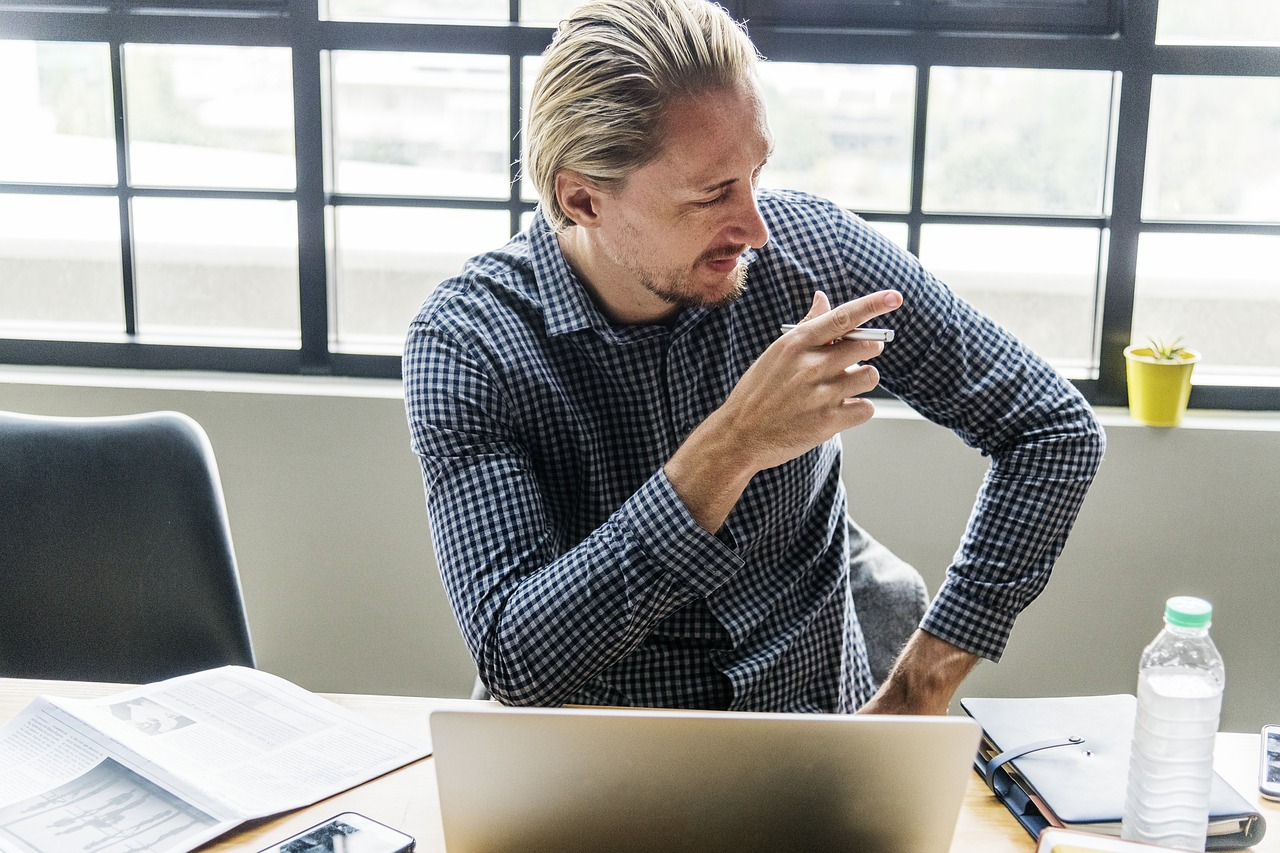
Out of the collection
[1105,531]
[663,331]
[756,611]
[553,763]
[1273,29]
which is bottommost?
[1105,531]

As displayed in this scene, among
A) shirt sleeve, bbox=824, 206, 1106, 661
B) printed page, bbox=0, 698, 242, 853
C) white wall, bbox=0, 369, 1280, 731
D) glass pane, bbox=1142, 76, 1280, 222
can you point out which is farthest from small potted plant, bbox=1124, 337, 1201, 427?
printed page, bbox=0, 698, 242, 853

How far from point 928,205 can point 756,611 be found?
3.98 feet

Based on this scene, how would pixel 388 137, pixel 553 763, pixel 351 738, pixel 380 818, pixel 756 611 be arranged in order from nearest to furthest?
pixel 553 763
pixel 380 818
pixel 351 738
pixel 756 611
pixel 388 137

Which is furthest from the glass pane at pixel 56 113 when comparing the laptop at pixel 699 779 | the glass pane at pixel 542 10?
the laptop at pixel 699 779

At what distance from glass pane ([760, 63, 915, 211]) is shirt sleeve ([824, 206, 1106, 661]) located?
84 cm

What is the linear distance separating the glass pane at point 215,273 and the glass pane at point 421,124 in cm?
21

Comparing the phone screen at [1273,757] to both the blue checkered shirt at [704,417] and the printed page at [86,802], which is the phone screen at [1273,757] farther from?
the printed page at [86,802]

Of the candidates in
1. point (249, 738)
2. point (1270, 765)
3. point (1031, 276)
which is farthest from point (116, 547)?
point (1031, 276)

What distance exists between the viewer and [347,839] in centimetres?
93

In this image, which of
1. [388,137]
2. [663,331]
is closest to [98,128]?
[388,137]

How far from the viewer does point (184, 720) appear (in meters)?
1.17

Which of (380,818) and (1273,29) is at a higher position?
(1273,29)

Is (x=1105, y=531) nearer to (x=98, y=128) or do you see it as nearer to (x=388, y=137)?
(x=388, y=137)

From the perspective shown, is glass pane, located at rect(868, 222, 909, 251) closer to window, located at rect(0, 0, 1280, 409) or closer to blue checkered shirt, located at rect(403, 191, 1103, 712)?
window, located at rect(0, 0, 1280, 409)
